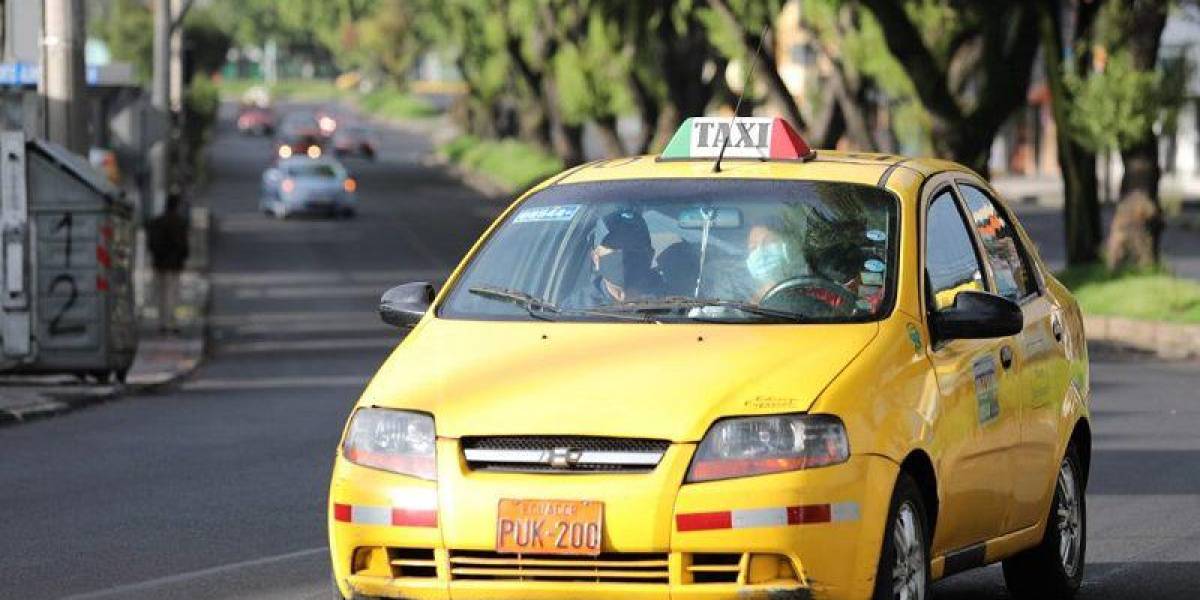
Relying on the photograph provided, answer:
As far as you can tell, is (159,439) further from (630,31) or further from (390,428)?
(630,31)

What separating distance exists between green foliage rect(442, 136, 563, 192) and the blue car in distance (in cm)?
472

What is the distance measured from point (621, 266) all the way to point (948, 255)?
115cm

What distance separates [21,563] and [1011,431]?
4.47m

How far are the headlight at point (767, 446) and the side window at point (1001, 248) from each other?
2.03m

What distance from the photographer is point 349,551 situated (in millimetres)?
7500

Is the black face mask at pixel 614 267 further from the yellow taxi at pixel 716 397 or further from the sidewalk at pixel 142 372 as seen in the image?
the sidewalk at pixel 142 372

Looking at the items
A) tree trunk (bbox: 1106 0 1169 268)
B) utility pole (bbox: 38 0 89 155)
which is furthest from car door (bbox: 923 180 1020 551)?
tree trunk (bbox: 1106 0 1169 268)

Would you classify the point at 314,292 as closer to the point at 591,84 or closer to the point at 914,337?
the point at 591,84

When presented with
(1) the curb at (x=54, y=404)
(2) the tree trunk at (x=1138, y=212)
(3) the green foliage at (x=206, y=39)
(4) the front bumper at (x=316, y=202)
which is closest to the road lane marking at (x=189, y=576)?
(1) the curb at (x=54, y=404)

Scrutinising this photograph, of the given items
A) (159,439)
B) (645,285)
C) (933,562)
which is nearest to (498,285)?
(645,285)

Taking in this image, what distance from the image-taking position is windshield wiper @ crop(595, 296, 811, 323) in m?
7.96

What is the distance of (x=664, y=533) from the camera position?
23.3ft

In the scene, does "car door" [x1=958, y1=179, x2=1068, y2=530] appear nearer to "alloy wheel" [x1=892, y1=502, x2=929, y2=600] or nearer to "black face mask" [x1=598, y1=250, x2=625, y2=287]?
"alloy wheel" [x1=892, y1=502, x2=929, y2=600]

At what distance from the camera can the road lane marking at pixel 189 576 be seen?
10062 millimetres
